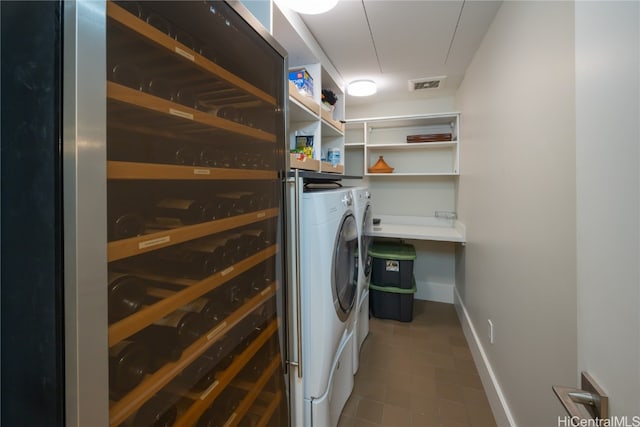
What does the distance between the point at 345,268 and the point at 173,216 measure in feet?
3.37

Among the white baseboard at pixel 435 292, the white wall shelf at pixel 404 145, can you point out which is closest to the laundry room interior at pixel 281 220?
the white wall shelf at pixel 404 145

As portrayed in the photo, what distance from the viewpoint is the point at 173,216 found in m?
0.74

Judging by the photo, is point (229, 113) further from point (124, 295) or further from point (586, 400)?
point (586, 400)

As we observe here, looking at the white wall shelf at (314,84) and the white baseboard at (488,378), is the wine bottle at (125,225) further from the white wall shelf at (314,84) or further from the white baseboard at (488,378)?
the white baseboard at (488,378)

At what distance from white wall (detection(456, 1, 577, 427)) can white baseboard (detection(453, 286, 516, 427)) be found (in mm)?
16

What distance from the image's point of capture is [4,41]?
471 mm

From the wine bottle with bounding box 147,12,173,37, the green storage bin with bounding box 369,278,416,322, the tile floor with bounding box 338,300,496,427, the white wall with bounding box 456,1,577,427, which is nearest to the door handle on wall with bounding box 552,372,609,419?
the white wall with bounding box 456,1,577,427

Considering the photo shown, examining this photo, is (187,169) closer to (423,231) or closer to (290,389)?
(290,389)

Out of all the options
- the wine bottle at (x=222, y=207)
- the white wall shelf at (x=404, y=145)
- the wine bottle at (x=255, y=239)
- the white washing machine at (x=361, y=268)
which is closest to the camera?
the wine bottle at (x=222, y=207)

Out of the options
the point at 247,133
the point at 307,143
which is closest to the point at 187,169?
the point at 247,133

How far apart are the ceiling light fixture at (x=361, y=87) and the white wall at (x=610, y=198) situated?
7.36ft

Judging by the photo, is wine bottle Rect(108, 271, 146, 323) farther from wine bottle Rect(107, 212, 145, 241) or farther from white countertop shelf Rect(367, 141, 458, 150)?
white countertop shelf Rect(367, 141, 458, 150)

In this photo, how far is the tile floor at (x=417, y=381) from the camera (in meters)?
1.60

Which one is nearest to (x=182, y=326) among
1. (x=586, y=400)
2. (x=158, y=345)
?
(x=158, y=345)
